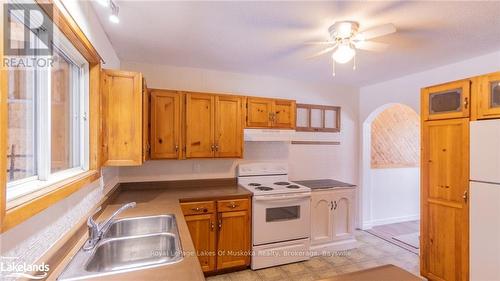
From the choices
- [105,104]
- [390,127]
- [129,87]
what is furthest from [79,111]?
[390,127]

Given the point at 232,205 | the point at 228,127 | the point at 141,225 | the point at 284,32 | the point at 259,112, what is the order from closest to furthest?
the point at 141,225, the point at 284,32, the point at 232,205, the point at 228,127, the point at 259,112

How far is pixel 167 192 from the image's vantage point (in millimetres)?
2729

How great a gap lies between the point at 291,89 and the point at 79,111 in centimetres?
275

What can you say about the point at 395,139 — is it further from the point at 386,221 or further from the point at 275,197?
the point at 275,197

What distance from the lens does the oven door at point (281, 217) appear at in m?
2.71

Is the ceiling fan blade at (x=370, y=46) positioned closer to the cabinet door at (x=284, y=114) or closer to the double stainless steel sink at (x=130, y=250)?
the cabinet door at (x=284, y=114)

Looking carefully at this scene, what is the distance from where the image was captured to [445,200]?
230cm

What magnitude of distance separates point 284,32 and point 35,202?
6.51 feet

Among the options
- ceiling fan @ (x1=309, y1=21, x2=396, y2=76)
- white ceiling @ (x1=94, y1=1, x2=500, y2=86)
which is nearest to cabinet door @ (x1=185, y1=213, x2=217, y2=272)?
white ceiling @ (x1=94, y1=1, x2=500, y2=86)

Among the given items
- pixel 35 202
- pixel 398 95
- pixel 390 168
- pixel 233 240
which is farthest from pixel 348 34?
pixel 390 168

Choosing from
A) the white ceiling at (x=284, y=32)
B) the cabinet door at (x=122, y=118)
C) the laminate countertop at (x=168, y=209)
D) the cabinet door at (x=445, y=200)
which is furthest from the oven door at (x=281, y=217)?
the white ceiling at (x=284, y=32)

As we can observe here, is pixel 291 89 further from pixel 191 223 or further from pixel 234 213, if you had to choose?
pixel 191 223

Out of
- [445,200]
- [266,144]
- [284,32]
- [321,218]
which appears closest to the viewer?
[284,32]

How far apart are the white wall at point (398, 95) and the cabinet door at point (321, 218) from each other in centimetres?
119
